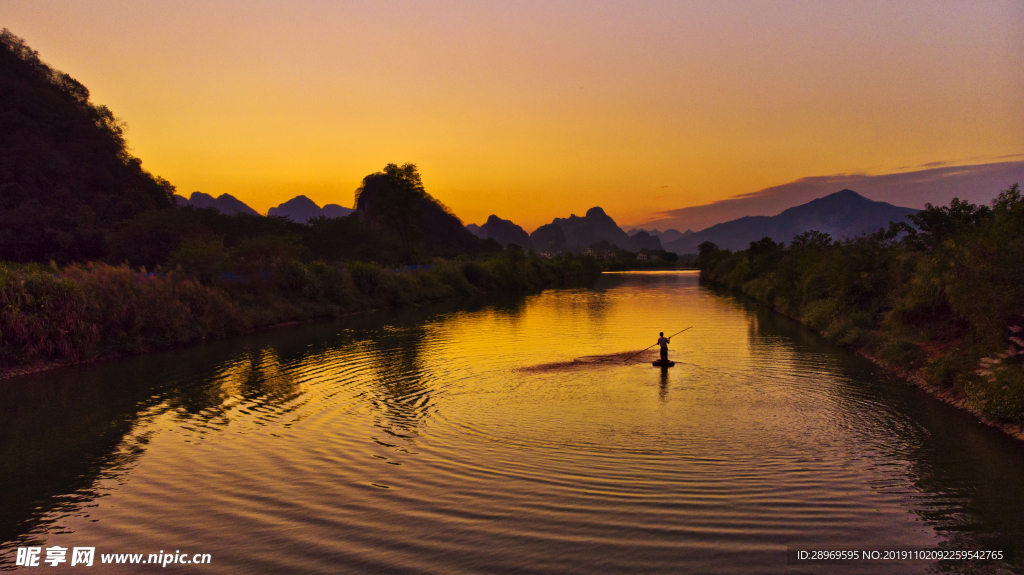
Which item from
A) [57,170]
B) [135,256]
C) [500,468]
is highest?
[57,170]

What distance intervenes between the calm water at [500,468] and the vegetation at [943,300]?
3.64 ft

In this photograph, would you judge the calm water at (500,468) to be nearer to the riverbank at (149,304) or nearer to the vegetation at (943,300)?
the vegetation at (943,300)

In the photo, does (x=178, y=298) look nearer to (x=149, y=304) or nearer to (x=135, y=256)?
(x=149, y=304)

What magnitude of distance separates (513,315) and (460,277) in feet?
84.9

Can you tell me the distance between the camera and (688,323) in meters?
37.3

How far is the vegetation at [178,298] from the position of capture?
21859mm

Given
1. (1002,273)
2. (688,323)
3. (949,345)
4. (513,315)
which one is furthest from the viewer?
(513,315)

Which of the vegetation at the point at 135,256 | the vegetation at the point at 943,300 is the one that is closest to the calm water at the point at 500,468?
the vegetation at the point at 943,300

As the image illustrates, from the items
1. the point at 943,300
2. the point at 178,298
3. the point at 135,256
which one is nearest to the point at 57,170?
Result: the point at 135,256

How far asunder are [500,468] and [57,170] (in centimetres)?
7616

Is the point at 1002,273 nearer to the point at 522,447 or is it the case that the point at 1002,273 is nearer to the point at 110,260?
the point at 522,447

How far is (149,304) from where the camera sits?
27.2 meters

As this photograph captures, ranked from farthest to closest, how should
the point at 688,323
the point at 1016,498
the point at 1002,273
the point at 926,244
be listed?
the point at 688,323
the point at 926,244
the point at 1002,273
the point at 1016,498

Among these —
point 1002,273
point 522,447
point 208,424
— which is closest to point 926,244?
point 1002,273
